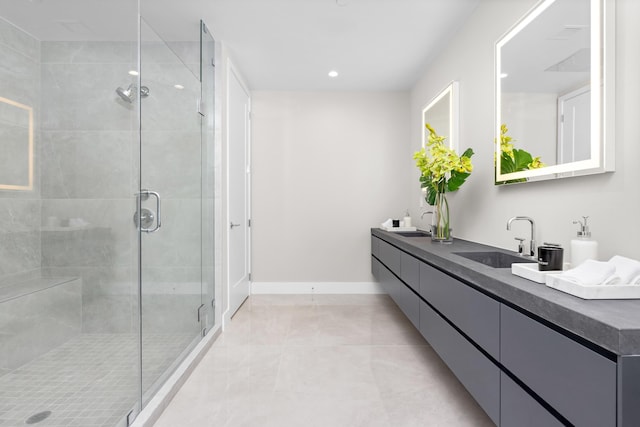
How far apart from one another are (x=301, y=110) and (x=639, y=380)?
3.92 m

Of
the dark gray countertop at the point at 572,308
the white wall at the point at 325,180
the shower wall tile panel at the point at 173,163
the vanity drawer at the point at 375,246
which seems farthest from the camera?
the white wall at the point at 325,180

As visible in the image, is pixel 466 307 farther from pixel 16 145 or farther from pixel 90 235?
pixel 16 145

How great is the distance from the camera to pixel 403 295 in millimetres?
2750

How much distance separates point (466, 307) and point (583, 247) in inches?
20.2

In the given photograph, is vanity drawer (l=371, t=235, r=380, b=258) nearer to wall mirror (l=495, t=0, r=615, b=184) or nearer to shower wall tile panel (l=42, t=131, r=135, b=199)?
wall mirror (l=495, t=0, r=615, b=184)

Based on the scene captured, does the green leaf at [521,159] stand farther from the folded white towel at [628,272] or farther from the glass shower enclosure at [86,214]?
the glass shower enclosure at [86,214]

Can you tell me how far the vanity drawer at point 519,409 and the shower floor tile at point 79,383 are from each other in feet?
5.28

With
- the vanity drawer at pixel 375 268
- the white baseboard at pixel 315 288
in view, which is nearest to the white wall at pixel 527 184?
the vanity drawer at pixel 375 268

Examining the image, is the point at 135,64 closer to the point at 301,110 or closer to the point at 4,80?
the point at 4,80

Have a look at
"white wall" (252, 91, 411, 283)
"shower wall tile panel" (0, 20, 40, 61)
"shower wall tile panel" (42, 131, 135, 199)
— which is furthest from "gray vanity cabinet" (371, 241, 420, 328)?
"shower wall tile panel" (0, 20, 40, 61)

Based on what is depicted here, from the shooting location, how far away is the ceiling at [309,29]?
240 centimetres

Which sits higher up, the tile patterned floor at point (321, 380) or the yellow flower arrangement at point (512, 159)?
the yellow flower arrangement at point (512, 159)

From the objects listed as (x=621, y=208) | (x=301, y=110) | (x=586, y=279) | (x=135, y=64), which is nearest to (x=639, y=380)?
(x=586, y=279)

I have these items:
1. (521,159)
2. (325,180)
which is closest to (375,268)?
(325,180)
